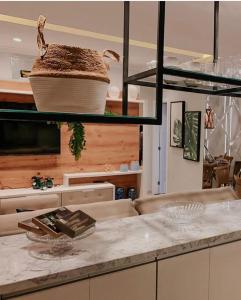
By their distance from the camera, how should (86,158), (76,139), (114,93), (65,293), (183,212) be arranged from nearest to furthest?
(65,293) → (76,139) → (183,212) → (114,93) → (86,158)

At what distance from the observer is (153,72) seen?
1453 mm

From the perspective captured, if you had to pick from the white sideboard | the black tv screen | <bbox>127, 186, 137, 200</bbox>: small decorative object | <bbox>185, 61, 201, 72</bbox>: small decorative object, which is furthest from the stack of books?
<bbox>127, 186, 137, 200</bbox>: small decorative object

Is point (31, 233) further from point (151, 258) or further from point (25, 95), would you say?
point (25, 95)

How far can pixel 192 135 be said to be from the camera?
5.54 meters

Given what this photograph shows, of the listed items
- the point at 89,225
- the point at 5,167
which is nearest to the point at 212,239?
the point at 89,225

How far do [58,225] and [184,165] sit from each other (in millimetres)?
4867

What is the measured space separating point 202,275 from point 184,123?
4589 millimetres

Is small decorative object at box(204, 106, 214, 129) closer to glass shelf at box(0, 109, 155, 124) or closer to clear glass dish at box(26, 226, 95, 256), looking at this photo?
glass shelf at box(0, 109, 155, 124)

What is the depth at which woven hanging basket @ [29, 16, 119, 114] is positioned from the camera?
3.61ft

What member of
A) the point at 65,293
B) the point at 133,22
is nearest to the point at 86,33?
the point at 133,22

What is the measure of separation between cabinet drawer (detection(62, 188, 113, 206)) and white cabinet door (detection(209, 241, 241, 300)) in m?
3.34

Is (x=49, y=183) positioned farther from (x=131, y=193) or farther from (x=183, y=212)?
(x=183, y=212)

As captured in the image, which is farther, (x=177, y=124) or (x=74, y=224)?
(x=177, y=124)

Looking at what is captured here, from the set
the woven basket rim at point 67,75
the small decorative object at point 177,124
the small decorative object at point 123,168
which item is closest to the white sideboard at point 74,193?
the small decorative object at point 123,168
